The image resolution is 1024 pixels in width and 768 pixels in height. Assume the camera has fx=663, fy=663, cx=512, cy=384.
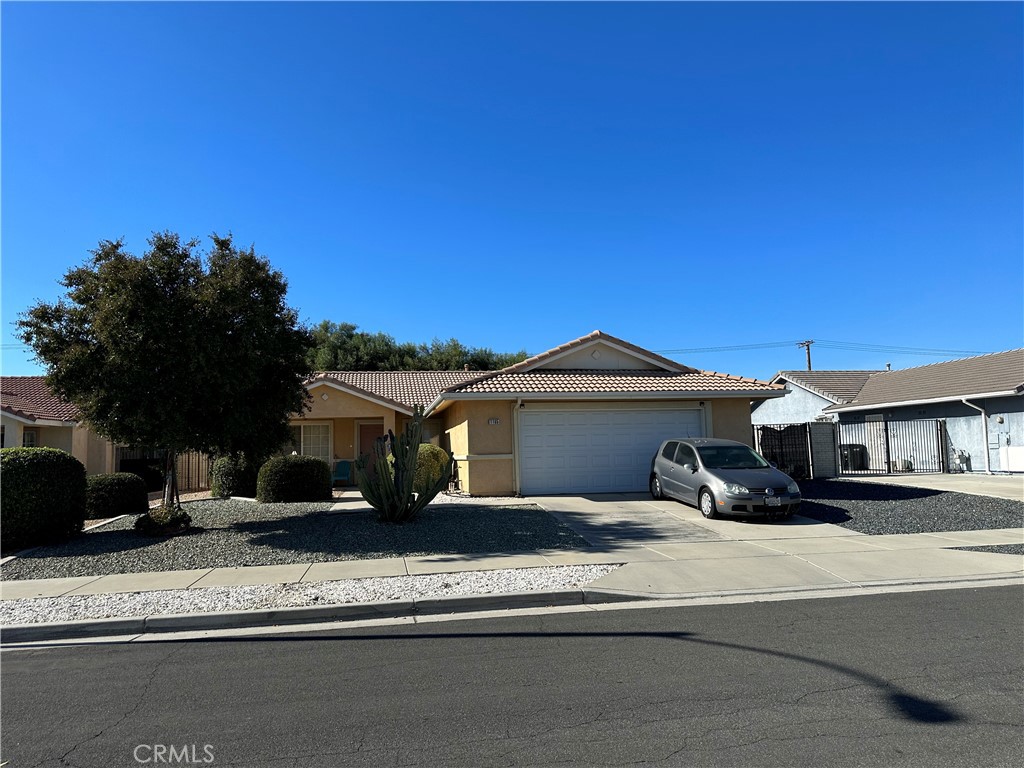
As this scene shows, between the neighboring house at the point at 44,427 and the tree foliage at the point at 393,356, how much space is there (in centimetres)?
2205

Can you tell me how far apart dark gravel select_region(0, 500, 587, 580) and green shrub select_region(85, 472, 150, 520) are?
1.76m

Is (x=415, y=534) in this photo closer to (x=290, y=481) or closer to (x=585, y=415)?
Result: (x=290, y=481)

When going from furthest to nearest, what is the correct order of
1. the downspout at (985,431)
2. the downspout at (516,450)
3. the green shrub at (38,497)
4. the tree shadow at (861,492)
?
the downspout at (985,431)
the downspout at (516,450)
the tree shadow at (861,492)
the green shrub at (38,497)

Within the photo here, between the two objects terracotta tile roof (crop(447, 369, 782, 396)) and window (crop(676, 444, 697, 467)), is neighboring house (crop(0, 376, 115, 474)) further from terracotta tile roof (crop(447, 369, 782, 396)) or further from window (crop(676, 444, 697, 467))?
window (crop(676, 444, 697, 467))

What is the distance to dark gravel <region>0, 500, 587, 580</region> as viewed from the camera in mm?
9766

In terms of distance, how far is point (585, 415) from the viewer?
17141mm

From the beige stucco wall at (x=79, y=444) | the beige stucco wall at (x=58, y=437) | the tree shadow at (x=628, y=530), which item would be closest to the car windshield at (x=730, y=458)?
the tree shadow at (x=628, y=530)

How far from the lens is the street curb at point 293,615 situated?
6781 mm

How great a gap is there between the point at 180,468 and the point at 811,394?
2936 cm

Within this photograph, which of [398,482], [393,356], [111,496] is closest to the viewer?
[398,482]

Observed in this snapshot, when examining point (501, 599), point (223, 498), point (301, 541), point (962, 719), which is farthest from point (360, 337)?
point (962, 719)

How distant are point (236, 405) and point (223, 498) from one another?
7.21m

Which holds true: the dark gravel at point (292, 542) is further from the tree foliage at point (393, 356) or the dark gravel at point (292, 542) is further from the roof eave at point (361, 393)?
the tree foliage at point (393, 356)

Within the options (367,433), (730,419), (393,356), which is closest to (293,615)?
(730,419)
